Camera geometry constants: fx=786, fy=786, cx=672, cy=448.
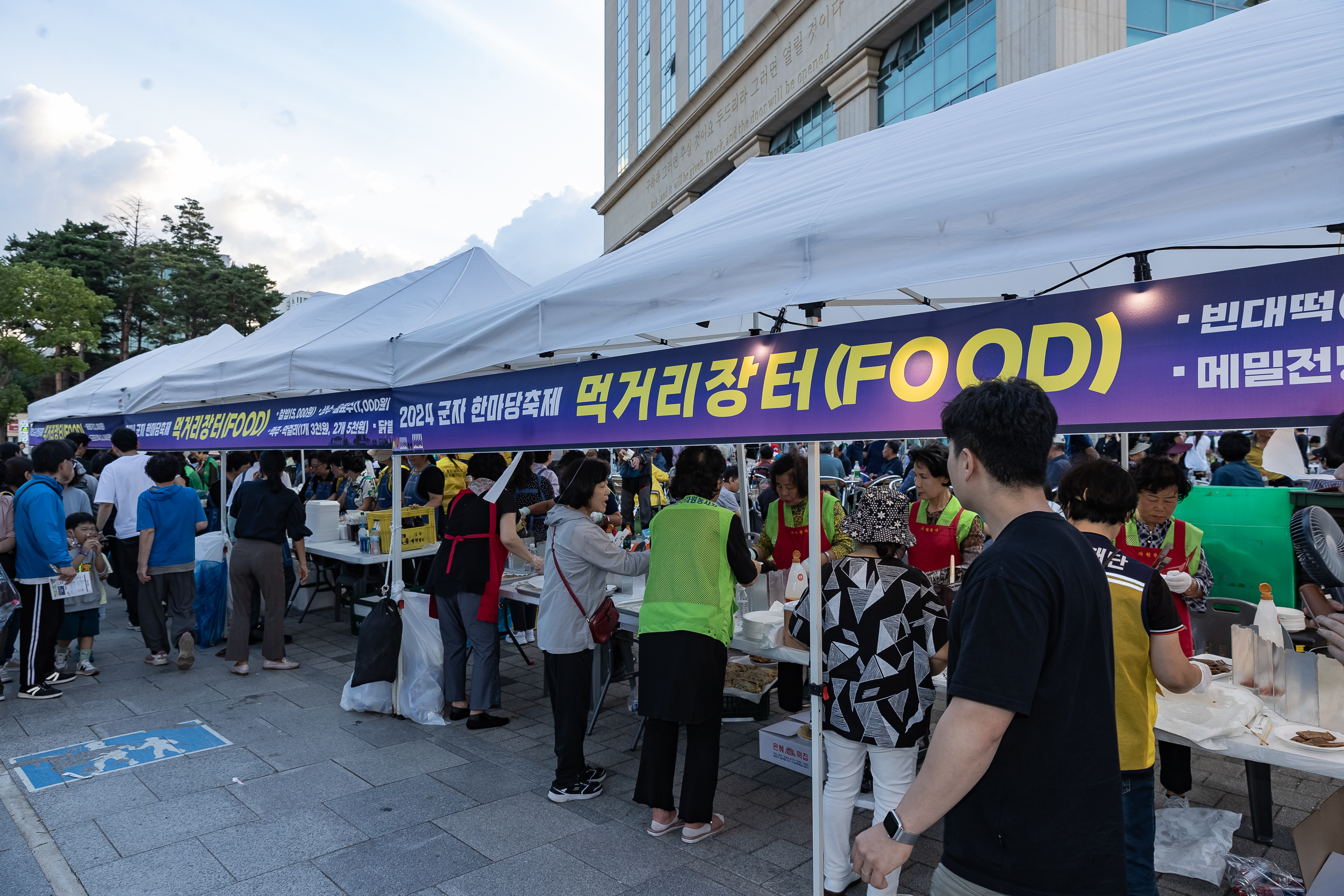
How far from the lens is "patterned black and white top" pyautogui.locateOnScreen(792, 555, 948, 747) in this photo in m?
3.08

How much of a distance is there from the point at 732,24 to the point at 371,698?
31968 mm

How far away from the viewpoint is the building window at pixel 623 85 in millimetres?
44656

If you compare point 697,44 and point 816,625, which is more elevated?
point 697,44

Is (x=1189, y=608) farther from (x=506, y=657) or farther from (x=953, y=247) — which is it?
(x=506, y=657)

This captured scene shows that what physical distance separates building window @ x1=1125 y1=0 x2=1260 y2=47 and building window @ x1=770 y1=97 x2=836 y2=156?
328 inches

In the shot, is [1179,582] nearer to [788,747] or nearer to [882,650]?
[882,650]

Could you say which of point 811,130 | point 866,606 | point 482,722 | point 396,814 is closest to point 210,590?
point 482,722

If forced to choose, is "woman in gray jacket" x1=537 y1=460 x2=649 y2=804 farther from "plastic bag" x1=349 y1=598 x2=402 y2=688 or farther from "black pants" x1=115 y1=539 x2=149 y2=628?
"black pants" x1=115 y1=539 x2=149 y2=628

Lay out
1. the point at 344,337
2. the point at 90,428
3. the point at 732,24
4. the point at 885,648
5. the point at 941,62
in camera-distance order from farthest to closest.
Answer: the point at 732,24 < the point at 941,62 < the point at 90,428 < the point at 344,337 < the point at 885,648

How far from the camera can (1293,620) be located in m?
4.23

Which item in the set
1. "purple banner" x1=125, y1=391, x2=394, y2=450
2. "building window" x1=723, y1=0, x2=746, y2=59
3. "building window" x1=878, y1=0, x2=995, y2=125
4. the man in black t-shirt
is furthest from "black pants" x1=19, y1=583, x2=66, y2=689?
"building window" x1=723, y1=0, x2=746, y2=59

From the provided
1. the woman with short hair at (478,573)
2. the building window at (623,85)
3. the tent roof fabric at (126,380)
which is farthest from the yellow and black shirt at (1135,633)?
the building window at (623,85)

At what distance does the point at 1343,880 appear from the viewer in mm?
2164

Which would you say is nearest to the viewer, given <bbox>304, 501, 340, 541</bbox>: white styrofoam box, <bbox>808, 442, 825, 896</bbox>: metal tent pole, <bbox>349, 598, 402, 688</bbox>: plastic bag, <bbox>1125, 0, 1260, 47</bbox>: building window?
<bbox>808, 442, 825, 896</bbox>: metal tent pole
